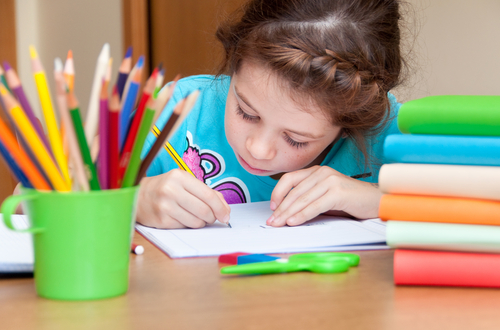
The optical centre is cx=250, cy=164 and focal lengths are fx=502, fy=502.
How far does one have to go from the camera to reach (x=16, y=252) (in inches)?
18.3

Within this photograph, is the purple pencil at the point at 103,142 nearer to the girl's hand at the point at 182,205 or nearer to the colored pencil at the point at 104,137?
the colored pencil at the point at 104,137

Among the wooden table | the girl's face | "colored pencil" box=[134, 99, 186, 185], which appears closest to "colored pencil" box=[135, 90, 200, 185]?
"colored pencil" box=[134, 99, 186, 185]

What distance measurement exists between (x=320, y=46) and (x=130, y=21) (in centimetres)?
180

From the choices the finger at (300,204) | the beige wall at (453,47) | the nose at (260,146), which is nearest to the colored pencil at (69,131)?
the finger at (300,204)

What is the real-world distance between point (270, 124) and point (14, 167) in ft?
1.51

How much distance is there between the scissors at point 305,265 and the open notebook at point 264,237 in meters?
0.05

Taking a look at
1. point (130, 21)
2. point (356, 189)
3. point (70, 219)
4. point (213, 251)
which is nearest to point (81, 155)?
point (70, 219)

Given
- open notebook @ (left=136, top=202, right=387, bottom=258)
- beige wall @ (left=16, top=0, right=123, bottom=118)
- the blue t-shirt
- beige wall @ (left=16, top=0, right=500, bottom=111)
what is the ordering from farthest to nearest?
beige wall @ (left=16, top=0, right=123, bottom=118), beige wall @ (left=16, top=0, right=500, bottom=111), the blue t-shirt, open notebook @ (left=136, top=202, right=387, bottom=258)

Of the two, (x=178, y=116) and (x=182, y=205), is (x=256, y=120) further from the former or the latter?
(x=178, y=116)

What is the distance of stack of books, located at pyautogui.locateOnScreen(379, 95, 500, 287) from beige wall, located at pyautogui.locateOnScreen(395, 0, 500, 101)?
0.88 metres

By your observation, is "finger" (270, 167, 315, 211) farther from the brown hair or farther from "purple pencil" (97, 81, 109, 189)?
"purple pencil" (97, 81, 109, 189)

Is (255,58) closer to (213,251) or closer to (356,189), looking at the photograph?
(356,189)

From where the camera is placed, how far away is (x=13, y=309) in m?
0.34

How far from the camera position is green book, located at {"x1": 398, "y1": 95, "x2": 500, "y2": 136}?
385 millimetres
